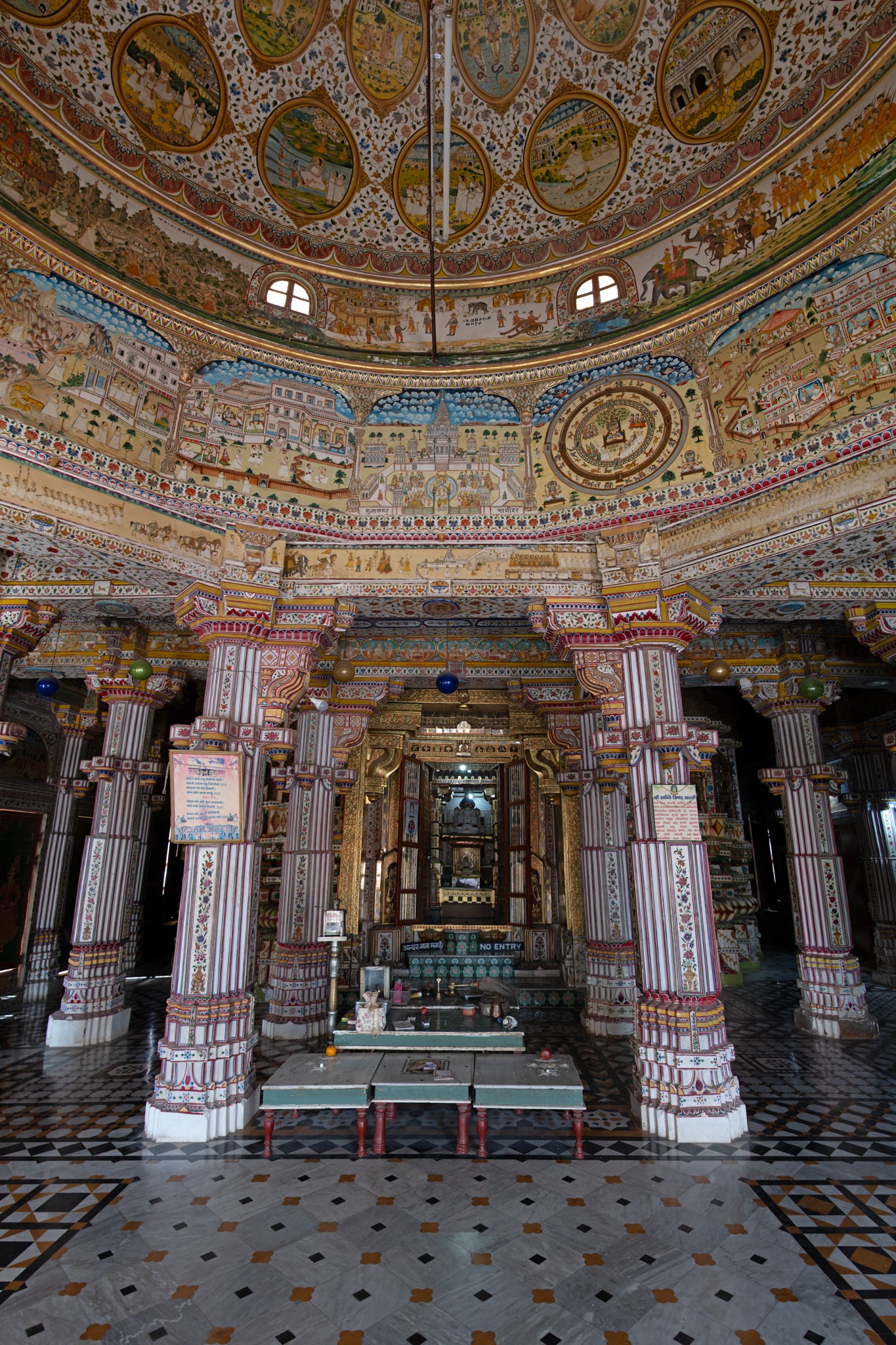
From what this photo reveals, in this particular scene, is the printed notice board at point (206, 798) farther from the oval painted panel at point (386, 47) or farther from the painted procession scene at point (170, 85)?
the oval painted panel at point (386, 47)

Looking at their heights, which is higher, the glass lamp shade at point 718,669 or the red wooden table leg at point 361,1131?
the glass lamp shade at point 718,669

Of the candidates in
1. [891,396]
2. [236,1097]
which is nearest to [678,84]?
[891,396]

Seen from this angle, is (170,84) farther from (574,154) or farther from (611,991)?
(611,991)

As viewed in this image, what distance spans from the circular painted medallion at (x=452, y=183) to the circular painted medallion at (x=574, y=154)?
0.56 m

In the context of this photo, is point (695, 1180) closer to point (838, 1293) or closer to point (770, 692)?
point (838, 1293)

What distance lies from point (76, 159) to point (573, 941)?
13114mm

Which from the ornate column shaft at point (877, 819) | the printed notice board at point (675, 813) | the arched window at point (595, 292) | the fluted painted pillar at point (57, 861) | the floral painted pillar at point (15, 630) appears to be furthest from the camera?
the ornate column shaft at point (877, 819)

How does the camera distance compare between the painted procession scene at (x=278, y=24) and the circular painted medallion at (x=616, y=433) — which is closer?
the painted procession scene at (x=278, y=24)

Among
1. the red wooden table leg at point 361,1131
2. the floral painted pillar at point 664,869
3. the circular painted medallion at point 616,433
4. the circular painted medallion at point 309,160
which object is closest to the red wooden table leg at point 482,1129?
the red wooden table leg at point 361,1131

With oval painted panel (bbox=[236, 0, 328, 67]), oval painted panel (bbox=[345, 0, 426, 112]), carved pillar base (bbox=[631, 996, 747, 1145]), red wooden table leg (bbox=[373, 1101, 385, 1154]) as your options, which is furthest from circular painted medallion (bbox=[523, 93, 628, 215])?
red wooden table leg (bbox=[373, 1101, 385, 1154])

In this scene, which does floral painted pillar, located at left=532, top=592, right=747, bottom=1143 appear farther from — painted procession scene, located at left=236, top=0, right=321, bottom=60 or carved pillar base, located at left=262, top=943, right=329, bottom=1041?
painted procession scene, located at left=236, top=0, right=321, bottom=60

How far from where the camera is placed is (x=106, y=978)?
9.91 m

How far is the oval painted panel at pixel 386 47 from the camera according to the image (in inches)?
275

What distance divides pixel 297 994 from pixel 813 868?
27.2 feet
